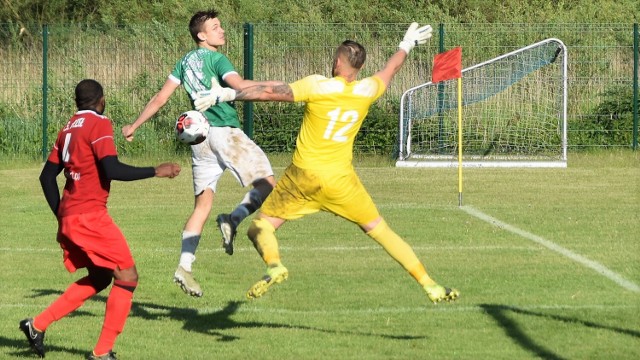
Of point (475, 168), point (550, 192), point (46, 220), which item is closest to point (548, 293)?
point (46, 220)

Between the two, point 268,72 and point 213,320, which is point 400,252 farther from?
point 268,72

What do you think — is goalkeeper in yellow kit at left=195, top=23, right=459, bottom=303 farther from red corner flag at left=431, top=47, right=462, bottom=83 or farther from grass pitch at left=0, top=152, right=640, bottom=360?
red corner flag at left=431, top=47, right=462, bottom=83

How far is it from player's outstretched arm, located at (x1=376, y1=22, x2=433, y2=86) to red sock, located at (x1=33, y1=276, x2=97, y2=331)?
2.50m

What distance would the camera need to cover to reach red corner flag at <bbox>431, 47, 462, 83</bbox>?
1995 centimetres

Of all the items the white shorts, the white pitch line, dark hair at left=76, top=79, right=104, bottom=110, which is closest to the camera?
dark hair at left=76, top=79, right=104, bottom=110

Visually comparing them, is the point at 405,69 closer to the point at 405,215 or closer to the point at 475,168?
the point at 475,168

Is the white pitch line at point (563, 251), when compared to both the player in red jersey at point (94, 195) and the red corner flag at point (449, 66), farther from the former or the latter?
the player in red jersey at point (94, 195)

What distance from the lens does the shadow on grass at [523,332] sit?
873 cm

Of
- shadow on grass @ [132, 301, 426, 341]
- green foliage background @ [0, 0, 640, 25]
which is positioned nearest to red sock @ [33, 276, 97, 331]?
shadow on grass @ [132, 301, 426, 341]

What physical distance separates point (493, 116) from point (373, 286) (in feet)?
51.9

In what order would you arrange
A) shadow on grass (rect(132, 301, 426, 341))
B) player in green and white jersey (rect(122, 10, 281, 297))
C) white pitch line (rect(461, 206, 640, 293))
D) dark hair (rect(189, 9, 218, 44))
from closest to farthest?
shadow on grass (rect(132, 301, 426, 341)) → player in green and white jersey (rect(122, 10, 281, 297)) → dark hair (rect(189, 9, 218, 44)) → white pitch line (rect(461, 206, 640, 293))

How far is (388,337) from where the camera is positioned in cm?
934

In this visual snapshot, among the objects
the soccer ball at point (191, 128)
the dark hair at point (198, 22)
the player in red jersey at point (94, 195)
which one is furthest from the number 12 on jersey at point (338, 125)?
the dark hair at point (198, 22)

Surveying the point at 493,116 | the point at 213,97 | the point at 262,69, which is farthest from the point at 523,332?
the point at 262,69
